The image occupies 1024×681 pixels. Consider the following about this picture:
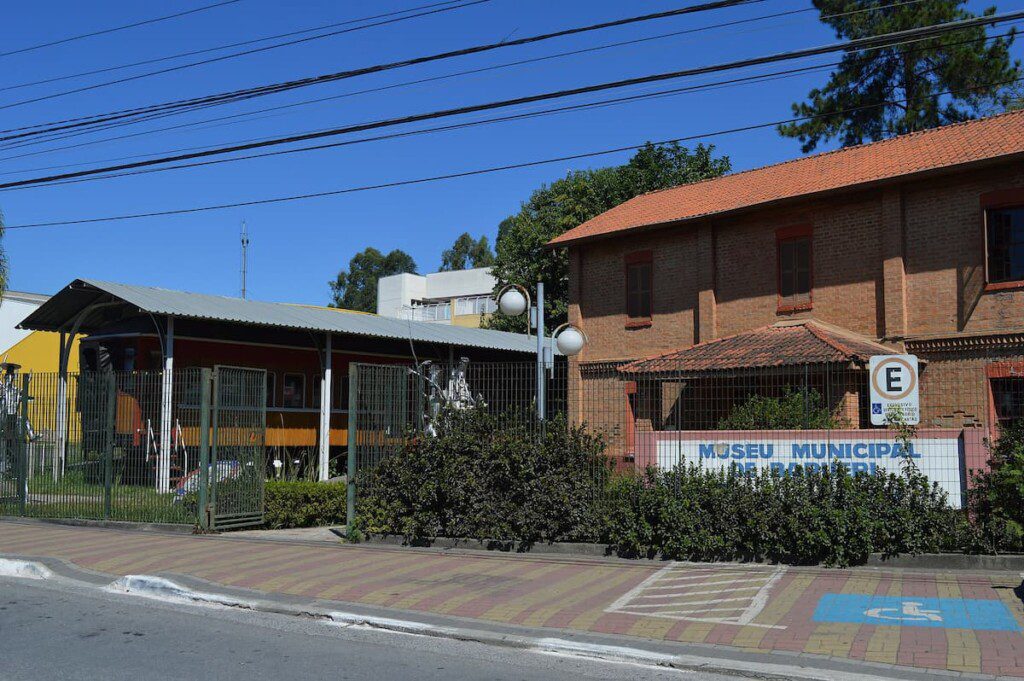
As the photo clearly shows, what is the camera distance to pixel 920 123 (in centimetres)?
3316

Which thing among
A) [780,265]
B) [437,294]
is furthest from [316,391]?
[437,294]

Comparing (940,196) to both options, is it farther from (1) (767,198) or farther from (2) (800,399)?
(2) (800,399)

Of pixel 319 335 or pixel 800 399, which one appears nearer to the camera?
pixel 800 399

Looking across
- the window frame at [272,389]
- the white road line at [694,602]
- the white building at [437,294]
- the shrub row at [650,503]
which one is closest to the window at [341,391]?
the window frame at [272,389]

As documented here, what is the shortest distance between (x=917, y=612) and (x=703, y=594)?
1998mm

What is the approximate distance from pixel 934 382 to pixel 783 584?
34.8ft

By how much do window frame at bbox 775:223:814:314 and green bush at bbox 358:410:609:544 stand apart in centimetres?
1041

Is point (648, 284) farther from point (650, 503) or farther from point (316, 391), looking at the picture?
point (650, 503)

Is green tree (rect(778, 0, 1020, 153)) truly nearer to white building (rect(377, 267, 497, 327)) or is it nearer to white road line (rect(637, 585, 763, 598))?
white road line (rect(637, 585, 763, 598))

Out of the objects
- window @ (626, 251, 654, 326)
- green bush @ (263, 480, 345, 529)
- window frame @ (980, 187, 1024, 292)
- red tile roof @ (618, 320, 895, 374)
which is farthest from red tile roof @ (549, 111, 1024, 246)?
green bush @ (263, 480, 345, 529)

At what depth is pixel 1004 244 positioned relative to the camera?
715 inches

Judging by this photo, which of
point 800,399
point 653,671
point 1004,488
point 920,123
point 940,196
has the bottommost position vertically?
point 653,671

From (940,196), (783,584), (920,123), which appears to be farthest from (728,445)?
(920,123)

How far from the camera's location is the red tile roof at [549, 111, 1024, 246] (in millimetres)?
19016
